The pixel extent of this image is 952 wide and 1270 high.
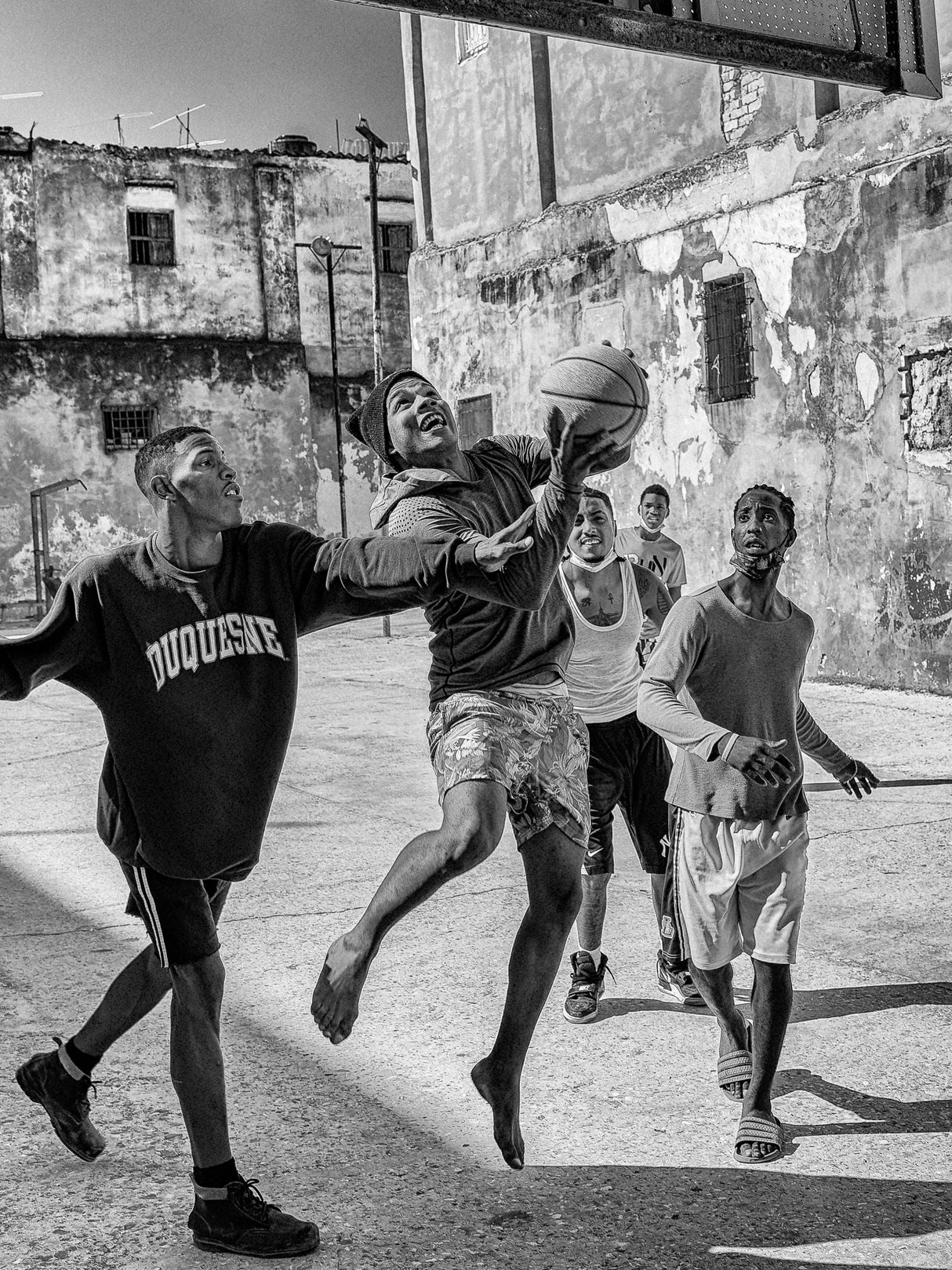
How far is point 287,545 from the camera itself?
140 inches

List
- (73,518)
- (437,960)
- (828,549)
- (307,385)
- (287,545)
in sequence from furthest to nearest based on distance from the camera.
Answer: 1. (307,385)
2. (73,518)
3. (828,549)
4. (437,960)
5. (287,545)

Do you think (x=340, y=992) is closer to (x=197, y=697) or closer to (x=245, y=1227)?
(x=245, y=1227)

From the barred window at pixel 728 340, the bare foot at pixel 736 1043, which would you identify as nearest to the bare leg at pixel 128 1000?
the bare foot at pixel 736 1043

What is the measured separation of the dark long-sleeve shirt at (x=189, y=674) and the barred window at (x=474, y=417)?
14.8 meters

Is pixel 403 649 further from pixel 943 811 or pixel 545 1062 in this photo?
pixel 545 1062

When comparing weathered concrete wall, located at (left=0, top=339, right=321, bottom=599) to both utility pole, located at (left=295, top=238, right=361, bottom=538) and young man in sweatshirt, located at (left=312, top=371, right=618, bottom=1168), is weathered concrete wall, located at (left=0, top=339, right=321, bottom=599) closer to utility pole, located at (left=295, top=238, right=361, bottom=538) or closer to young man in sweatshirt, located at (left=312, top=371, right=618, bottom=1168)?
utility pole, located at (left=295, top=238, right=361, bottom=538)

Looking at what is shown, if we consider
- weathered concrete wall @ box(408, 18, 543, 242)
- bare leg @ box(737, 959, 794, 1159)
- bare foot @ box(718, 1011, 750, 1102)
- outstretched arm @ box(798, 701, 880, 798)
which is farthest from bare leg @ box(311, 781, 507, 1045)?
weathered concrete wall @ box(408, 18, 543, 242)

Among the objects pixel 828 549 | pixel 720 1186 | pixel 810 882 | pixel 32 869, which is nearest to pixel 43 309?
pixel 828 549

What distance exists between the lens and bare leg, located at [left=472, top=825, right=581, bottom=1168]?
354 cm

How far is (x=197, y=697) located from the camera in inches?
132

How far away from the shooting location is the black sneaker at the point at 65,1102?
12.5 feet

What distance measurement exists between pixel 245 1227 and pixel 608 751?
8.08 ft

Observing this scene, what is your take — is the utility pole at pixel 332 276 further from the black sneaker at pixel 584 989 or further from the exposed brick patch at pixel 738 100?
the black sneaker at pixel 584 989

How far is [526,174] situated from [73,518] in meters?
14.3
